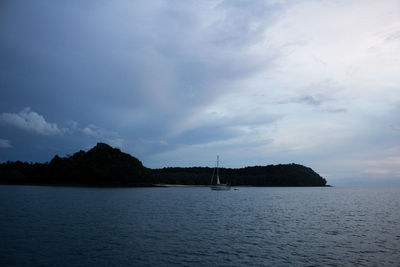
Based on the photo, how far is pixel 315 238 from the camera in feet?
117

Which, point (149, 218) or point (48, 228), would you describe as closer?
point (48, 228)

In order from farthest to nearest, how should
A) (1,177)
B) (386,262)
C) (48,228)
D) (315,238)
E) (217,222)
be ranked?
(1,177), (217,222), (48,228), (315,238), (386,262)

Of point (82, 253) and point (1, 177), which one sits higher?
point (1, 177)

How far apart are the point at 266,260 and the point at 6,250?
2385 centimetres

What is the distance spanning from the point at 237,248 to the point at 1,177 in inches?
8421

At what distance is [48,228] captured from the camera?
38125 millimetres

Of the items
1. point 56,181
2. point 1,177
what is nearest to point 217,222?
point 56,181

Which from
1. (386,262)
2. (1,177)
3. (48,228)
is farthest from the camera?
(1,177)

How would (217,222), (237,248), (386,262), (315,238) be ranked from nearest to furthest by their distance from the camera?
(386,262) → (237,248) → (315,238) → (217,222)

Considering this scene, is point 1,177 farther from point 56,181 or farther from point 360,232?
point 360,232

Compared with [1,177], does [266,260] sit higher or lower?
lower

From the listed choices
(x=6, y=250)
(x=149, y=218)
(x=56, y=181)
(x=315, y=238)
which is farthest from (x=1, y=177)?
(x=315, y=238)

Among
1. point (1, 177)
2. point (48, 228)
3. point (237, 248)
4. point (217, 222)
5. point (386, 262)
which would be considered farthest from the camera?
point (1, 177)

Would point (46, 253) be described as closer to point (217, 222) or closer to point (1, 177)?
point (217, 222)
